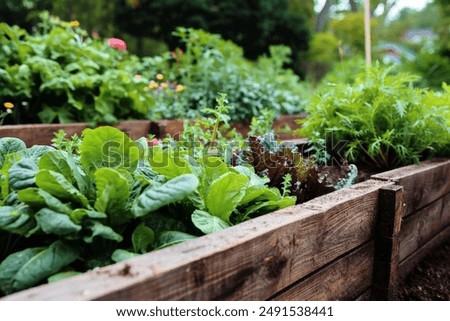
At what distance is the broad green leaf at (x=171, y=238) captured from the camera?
1.30 metres

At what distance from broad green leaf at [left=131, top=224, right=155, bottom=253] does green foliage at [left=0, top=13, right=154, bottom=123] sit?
2.03 meters

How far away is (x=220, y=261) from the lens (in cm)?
115

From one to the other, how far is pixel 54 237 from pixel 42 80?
84.9 inches

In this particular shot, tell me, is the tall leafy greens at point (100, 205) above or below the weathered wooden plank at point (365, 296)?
above

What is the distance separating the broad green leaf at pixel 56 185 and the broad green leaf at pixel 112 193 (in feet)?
0.17

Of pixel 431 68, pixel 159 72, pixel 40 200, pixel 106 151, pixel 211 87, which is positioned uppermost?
pixel 431 68

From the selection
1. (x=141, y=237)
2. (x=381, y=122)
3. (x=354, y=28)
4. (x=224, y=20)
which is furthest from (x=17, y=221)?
(x=354, y=28)

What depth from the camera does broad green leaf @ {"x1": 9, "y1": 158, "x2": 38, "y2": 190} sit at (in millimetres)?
1264

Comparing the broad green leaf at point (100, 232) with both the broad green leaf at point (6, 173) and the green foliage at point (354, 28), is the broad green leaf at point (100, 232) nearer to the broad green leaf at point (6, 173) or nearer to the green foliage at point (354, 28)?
the broad green leaf at point (6, 173)

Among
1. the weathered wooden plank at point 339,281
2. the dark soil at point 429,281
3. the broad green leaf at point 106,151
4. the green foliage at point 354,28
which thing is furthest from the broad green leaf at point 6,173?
the green foliage at point 354,28

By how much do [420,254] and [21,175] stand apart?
2060mm

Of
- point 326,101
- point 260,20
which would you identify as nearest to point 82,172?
point 326,101

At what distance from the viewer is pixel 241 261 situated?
47.6 inches

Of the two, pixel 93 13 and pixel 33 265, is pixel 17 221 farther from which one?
pixel 93 13
